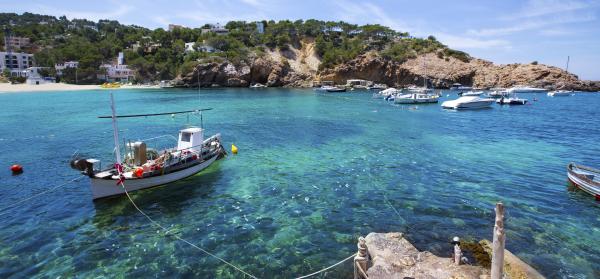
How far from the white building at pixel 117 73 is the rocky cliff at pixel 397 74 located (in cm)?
2691

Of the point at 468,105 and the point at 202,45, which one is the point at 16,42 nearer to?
the point at 202,45

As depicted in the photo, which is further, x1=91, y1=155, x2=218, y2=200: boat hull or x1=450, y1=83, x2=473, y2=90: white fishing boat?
x1=450, y1=83, x2=473, y2=90: white fishing boat

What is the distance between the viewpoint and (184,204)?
1889cm

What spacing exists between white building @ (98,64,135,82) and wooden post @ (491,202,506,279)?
494 ft

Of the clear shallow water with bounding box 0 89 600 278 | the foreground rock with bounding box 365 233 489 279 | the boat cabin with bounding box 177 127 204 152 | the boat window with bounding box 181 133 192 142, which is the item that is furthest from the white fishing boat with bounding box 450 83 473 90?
the foreground rock with bounding box 365 233 489 279

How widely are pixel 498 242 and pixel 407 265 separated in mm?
3926

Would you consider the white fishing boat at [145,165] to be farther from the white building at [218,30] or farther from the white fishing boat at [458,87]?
the white building at [218,30]

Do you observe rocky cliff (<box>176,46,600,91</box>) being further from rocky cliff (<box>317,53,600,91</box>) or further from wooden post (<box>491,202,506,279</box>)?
wooden post (<box>491,202,506,279</box>)

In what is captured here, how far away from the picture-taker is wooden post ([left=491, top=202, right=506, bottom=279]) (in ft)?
25.0

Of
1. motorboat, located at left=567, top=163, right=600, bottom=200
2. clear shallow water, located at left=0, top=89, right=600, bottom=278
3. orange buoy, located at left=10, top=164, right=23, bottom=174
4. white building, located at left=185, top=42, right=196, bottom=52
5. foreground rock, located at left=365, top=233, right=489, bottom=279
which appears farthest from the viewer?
white building, located at left=185, top=42, right=196, bottom=52

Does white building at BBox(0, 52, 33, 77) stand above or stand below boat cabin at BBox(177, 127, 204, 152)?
above

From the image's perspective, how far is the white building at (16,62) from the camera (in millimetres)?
130425

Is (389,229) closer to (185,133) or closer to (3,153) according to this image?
(185,133)

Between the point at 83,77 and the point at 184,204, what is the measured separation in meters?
136
